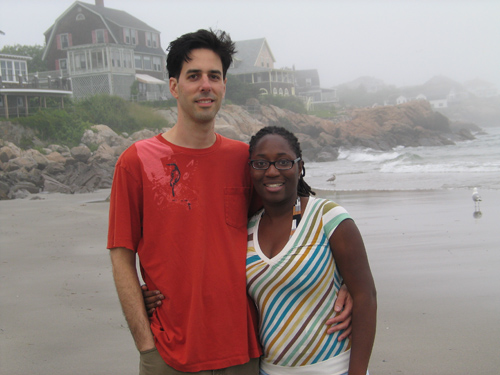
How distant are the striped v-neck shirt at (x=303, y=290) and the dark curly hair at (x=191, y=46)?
3.29 feet

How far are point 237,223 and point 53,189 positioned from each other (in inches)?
740

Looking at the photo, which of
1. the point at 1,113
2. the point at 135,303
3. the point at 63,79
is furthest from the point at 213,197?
the point at 63,79

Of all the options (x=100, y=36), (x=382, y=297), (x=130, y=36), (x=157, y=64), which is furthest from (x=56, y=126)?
(x=382, y=297)

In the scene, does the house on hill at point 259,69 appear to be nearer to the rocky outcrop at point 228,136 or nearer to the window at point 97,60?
the rocky outcrop at point 228,136

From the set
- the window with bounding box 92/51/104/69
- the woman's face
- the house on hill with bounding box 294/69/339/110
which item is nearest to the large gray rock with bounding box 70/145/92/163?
the window with bounding box 92/51/104/69

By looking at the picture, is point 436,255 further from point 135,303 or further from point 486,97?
point 486,97

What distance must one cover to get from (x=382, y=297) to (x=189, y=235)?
3.75 m

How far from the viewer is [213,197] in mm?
2717

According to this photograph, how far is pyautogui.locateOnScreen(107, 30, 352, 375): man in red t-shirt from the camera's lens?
257cm

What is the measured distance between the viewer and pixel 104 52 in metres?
41.7

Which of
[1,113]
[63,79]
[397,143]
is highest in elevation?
[63,79]

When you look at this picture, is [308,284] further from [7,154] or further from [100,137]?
[100,137]

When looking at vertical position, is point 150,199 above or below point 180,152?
below

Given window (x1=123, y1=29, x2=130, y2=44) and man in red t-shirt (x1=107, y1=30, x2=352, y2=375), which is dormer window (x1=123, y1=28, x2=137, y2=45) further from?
man in red t-shirt (x1=107, y1=30, x2=352, y2=375)
